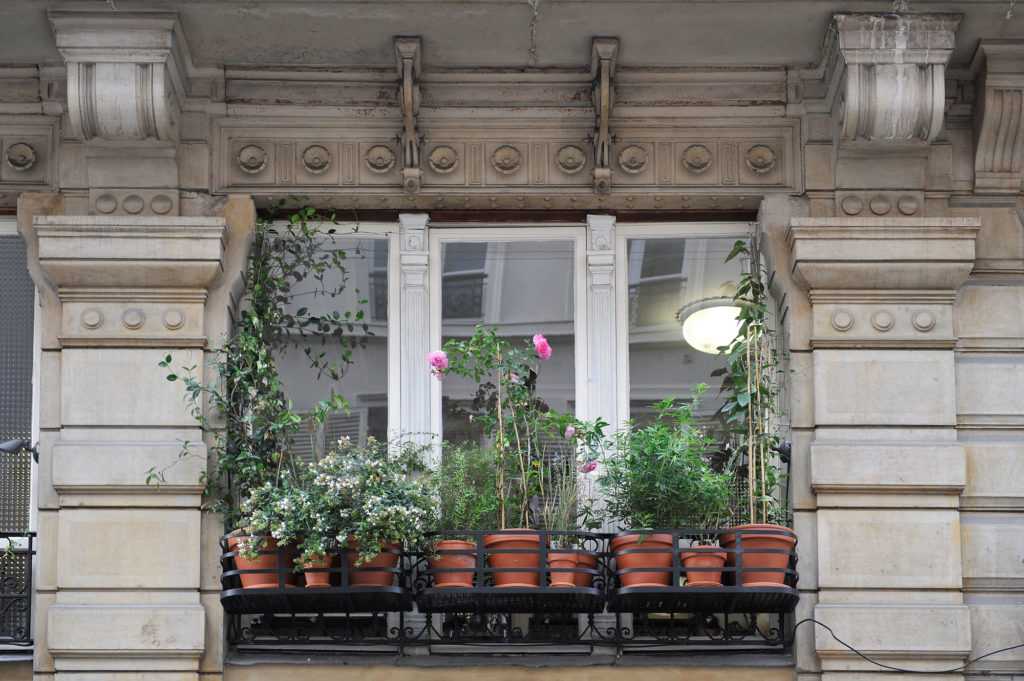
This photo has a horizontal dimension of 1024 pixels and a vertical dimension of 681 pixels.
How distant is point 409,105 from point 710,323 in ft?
6.32

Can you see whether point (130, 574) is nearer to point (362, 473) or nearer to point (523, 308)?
point (362, 473)

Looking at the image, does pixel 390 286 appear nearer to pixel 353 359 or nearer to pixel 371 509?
pixel 353 359

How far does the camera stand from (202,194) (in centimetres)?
859

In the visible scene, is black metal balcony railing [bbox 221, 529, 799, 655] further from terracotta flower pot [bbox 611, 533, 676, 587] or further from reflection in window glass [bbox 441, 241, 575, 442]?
reflection in window glass [bbox 441, 241, 575, 442]

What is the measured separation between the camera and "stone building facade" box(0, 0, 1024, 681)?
8.06 m

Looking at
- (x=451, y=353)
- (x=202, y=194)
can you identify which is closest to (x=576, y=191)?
(x=451, y=353)

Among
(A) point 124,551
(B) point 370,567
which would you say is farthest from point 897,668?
(A) point 124,551

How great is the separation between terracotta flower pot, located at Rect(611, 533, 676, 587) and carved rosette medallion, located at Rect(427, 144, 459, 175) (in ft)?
6.94

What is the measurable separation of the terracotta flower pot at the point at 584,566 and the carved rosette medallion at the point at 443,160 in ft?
6.92

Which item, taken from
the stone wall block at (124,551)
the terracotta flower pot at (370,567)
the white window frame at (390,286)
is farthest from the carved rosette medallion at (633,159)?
the stone wall block at (124,551)

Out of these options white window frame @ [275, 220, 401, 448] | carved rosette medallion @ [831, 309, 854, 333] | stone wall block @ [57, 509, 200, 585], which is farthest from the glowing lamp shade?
stone wall block @ [57, 509, 200, 585]

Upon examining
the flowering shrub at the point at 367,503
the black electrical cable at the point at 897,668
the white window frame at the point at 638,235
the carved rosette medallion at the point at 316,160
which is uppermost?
the carved rosette medallion at the point at 316,160

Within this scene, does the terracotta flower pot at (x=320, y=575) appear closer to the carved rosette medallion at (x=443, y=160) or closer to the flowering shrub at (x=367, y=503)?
the flowering shrub at (x=367, y=503)

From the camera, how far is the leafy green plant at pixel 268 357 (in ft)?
27.0
